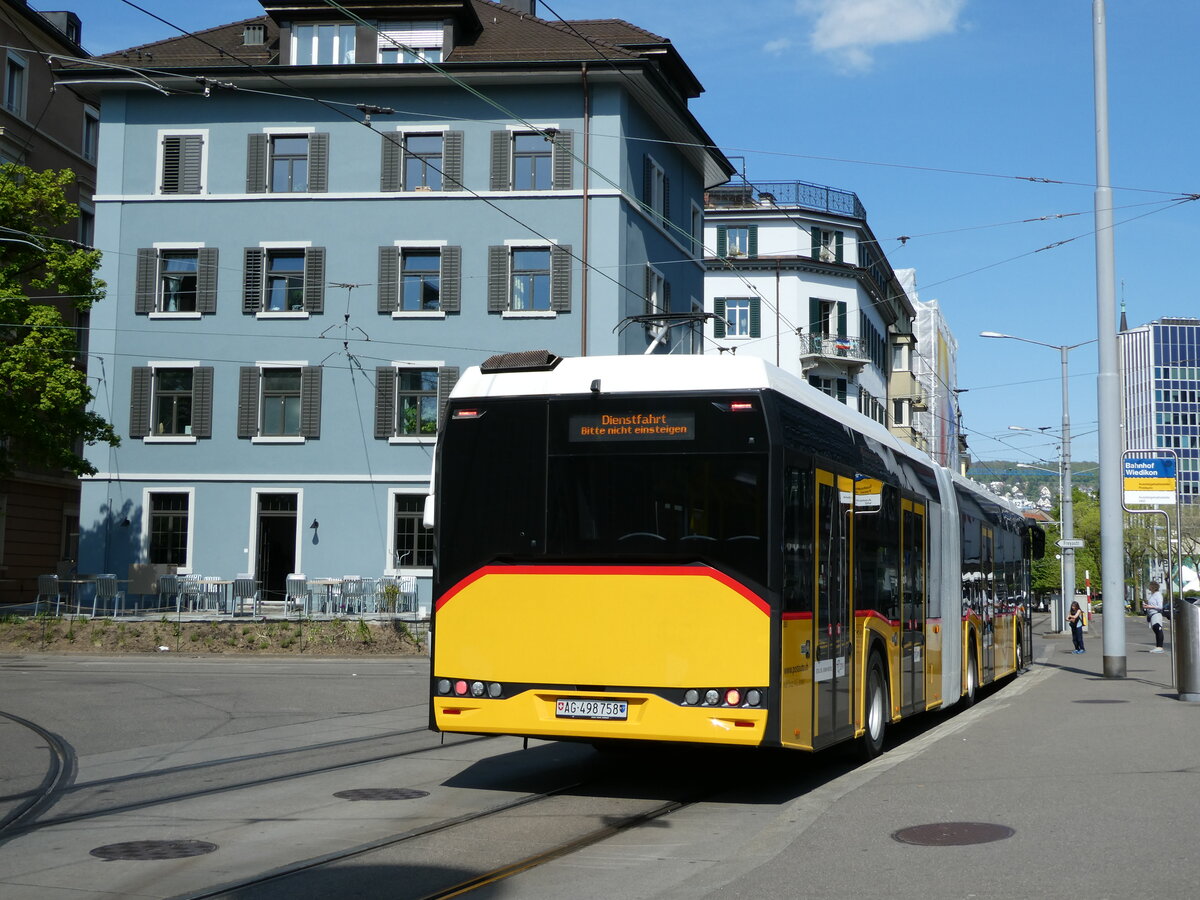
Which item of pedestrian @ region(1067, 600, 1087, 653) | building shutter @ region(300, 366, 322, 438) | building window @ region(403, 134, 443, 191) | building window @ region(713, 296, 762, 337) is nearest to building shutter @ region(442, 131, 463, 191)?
building window @ region(403, 134, 443, 191)

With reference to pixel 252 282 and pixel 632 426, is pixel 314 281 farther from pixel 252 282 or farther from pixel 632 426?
pixel 632 426

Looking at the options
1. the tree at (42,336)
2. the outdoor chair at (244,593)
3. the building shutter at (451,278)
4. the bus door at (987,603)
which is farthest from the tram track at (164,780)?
the building shutter at (451,278)

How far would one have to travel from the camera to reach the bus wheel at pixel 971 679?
18828mm

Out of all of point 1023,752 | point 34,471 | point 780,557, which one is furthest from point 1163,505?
point 34,471

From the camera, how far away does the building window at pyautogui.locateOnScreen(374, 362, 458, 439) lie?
128 feet

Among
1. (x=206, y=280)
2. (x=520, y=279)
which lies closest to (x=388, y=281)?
(x=520, y=279)

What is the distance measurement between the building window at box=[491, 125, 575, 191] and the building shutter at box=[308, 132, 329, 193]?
15.0ft

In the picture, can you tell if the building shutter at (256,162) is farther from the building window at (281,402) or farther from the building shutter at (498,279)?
the building shutter at (498,279)

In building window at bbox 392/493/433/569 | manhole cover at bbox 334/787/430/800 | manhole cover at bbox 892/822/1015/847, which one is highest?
building window at bbox 392/493/433/569

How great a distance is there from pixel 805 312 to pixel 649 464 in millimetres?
54958

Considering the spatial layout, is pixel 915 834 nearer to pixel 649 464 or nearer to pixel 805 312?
pixel 649 464

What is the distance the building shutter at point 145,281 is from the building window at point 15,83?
1058 cm

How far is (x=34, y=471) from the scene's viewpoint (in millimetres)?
49250

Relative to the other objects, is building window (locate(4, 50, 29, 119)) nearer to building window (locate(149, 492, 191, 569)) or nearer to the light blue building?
the light blue building
